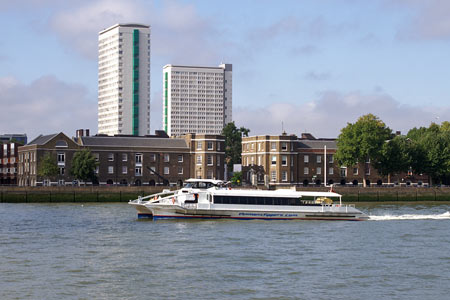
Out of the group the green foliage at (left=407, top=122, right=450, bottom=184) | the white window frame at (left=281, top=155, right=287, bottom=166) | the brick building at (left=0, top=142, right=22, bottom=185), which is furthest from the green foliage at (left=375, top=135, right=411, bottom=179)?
the brick building at (left=0, top=142, right=22, bottom=185)

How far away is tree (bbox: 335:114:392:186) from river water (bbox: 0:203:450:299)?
58.6 m

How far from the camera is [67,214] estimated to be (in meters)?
73.8

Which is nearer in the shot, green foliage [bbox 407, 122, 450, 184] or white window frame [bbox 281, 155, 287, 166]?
green foliage [bbox 407, 122, 450, 184]

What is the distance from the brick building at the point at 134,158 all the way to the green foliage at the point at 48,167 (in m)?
2.71

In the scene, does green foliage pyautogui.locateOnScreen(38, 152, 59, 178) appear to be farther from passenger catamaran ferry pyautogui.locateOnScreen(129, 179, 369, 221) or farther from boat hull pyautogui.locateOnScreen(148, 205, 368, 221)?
boat hull pyautogui.locateOnScreen(148, 205, 368, 221)

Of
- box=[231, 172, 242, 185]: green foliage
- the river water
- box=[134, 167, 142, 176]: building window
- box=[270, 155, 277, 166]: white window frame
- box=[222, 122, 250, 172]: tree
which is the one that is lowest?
the river water

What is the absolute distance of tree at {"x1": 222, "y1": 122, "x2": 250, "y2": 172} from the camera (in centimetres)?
17575

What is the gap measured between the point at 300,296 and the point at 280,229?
26119mm

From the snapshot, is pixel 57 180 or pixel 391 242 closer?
pixel 391 242

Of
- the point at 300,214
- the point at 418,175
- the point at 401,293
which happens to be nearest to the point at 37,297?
the point at 401,293

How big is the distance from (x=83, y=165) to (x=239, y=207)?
190 feet

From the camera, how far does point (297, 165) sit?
13062 centimetres

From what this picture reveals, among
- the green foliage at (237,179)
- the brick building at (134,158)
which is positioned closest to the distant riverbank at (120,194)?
the green foliage at (237,179)

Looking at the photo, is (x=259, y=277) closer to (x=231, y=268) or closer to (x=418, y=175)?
(x=231, y=268)
